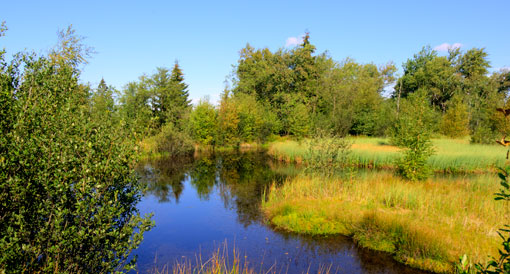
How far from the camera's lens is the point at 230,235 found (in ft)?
38.6

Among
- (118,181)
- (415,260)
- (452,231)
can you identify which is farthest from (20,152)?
(452,231)

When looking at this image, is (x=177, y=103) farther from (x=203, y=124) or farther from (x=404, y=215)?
(x=404, y=215)

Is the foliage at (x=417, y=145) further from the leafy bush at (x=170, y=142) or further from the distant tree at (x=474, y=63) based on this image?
the distant tree at (x=474, y=63)

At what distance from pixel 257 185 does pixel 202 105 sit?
2271 cm

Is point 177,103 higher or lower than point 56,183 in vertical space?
higher

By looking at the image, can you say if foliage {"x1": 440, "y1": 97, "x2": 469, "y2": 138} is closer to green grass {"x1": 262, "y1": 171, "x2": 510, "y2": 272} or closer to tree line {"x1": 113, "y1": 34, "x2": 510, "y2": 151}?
tree line {"x1": 113, "y1": 34, "x2": 510, "y2": 151}

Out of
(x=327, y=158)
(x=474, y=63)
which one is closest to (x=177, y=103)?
(x=327, y=158)

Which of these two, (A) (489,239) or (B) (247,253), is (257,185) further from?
(A) (489,239)

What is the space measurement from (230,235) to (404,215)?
21.4ft

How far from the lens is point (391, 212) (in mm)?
11562

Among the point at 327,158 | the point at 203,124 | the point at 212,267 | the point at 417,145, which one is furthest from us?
the point at 203,124

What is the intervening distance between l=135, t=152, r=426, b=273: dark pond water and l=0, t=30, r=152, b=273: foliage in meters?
4.36

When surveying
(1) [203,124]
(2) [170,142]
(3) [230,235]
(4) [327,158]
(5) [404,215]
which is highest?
(1) [203,124]

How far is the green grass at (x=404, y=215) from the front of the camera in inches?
353
